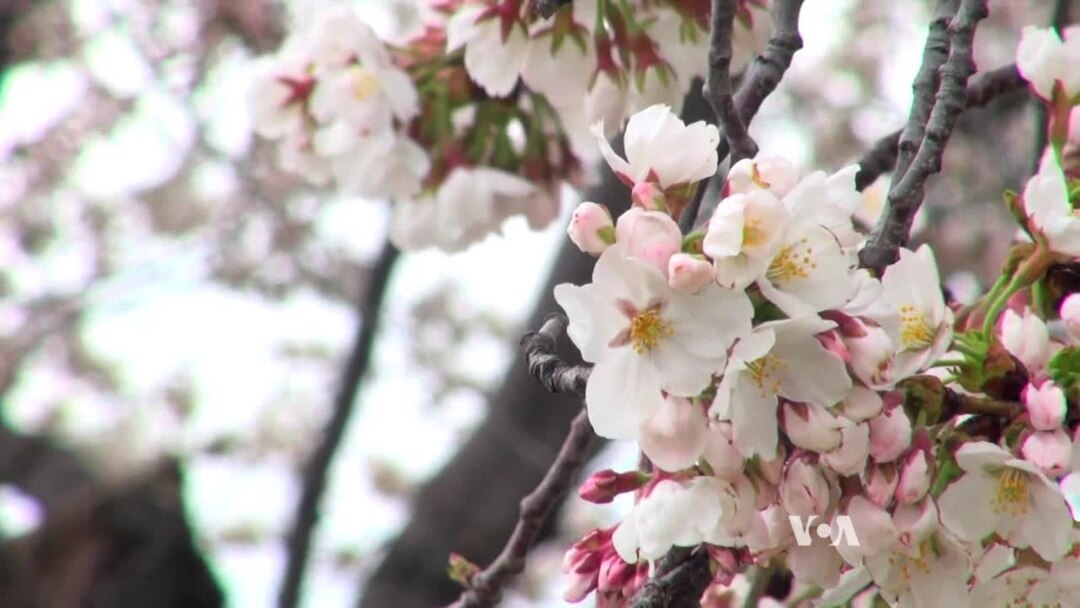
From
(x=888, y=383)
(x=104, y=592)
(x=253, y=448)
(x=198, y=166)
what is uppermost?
(x=888, y=383)

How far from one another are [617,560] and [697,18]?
489 millimetres

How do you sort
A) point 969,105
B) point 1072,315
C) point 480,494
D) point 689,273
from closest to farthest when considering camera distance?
1. point 689,273
2. point 1072,315
3. point 969,105
4. point 480,494

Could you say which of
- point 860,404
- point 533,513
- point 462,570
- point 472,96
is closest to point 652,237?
point 860,404

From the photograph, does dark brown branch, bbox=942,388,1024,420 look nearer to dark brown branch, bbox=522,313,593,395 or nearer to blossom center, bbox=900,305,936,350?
blossom center, bbox=900,305,936,350

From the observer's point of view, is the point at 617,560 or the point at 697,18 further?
the point at 697,18

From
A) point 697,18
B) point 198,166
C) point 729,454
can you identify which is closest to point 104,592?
point 697,18

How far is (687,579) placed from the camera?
2.45 ft

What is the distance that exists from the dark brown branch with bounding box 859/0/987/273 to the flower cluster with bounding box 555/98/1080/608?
0.03 metres

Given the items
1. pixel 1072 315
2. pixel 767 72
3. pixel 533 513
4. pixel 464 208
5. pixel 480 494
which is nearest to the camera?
pixel 1072 315

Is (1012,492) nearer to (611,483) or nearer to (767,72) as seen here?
(611,483)

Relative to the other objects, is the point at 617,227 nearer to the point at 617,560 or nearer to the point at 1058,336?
the point at 617,560

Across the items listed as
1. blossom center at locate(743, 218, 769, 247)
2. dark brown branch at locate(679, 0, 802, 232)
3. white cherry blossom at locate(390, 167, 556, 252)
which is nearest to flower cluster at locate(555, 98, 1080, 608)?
blossom center at locate(743, 218, 769, 247)

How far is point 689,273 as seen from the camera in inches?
23.4

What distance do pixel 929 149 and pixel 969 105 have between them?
1.32 feet
